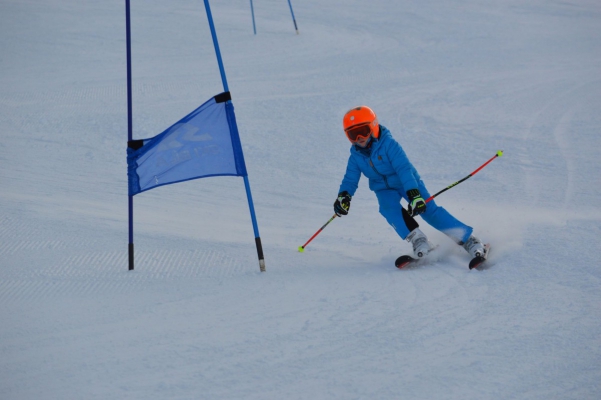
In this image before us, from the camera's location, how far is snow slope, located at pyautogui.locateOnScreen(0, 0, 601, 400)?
3.41 metres

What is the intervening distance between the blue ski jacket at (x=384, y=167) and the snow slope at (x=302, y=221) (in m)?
0.65

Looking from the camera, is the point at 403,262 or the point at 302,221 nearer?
the point at 403,262

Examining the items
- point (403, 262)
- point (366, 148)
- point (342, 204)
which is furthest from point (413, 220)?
point (366, 148)

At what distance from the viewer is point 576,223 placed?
5516 mm

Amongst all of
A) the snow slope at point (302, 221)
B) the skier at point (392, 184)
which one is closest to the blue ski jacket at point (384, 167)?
the skier at point (392, 184)

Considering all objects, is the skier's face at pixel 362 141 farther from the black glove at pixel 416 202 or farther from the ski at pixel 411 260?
the ski at pixel 411 260

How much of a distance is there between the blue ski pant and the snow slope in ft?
0.70

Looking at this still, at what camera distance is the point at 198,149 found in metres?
4.72

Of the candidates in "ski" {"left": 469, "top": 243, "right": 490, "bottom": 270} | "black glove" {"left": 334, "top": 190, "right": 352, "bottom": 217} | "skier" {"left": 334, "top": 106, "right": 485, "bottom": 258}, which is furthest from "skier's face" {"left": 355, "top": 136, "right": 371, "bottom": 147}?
"ski" {"left": 469, "top": 243, "right": 490, "bottom": 270}

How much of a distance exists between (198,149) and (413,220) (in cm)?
184

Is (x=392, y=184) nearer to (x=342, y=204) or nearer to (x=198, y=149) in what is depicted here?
(x=342, y=204)

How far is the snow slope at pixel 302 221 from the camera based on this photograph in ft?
11.2

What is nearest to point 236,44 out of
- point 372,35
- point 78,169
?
point 372,35

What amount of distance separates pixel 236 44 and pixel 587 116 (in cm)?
715
